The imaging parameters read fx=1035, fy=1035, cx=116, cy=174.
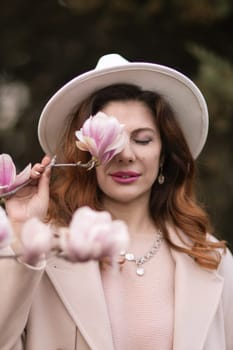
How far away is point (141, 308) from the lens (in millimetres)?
2432

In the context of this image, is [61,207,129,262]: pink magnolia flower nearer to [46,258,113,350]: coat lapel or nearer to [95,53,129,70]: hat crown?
[46,258,113,350]: coat lapel

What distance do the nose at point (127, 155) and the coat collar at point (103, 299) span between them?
0.26 m

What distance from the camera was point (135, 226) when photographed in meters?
2.57

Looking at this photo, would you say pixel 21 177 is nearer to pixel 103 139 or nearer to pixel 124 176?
pixel 103 139

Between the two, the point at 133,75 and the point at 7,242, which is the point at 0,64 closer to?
the point at 133,75

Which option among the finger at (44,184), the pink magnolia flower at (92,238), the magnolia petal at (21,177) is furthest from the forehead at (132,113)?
the pink magnolia flower at (92,238)

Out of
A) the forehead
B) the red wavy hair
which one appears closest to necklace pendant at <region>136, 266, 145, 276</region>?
the red wavy hair

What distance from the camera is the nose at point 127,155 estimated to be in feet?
7.68

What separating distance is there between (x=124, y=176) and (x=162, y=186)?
0.25 meters

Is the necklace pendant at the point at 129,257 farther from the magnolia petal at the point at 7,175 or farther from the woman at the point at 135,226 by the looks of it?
the magnolia petal at the point at 7,175

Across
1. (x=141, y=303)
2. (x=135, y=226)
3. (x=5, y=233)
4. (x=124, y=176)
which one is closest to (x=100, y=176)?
(x=124, y=176)

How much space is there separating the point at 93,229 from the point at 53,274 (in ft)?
3.13

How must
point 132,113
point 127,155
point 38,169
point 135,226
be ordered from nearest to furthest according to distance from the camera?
1. point 38,169
2. point 127,155
3. point 132,113
4. point 135,226

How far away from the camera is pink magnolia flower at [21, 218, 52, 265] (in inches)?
56.7
